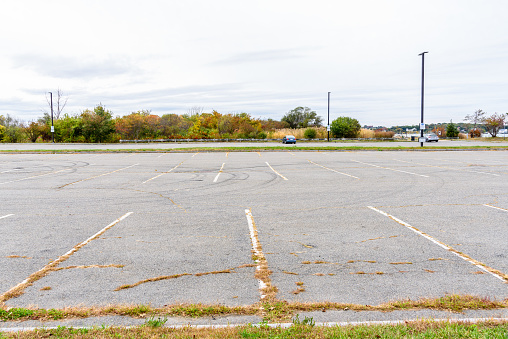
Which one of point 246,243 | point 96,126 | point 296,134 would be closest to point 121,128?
point 96,126

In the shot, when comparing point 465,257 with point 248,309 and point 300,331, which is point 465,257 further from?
point 248,309

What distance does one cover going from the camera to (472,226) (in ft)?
22.6

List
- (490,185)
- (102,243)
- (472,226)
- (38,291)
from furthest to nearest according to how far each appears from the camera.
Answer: (490,185), (472,226), (102,243), (38,291)

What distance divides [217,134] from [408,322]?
55132 mm

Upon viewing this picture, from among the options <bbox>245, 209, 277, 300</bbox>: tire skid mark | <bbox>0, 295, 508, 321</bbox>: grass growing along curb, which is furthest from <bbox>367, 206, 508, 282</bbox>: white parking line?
<bbox>245, 209, 277, 300</bbox>: tire skid mark

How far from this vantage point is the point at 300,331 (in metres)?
3.27

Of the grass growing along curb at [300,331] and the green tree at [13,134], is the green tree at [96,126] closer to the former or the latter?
the green tree at [13,134]

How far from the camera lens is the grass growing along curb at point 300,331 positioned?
3176mm

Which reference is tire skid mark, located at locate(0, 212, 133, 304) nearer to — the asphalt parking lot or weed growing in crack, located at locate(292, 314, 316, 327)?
the asphalt parking lot

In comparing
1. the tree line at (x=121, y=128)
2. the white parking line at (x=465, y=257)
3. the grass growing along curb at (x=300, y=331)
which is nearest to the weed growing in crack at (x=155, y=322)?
the grass growing along curb at (x=300, y=331)

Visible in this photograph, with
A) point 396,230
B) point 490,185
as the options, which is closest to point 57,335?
point 396,230

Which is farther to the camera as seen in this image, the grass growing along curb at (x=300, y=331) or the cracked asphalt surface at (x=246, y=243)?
the cracked asphalt surface at (x=246, y=243)

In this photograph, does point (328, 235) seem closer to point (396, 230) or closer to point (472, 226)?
point (396, 230)

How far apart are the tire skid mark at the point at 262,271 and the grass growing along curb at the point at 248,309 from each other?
0.82 ft
